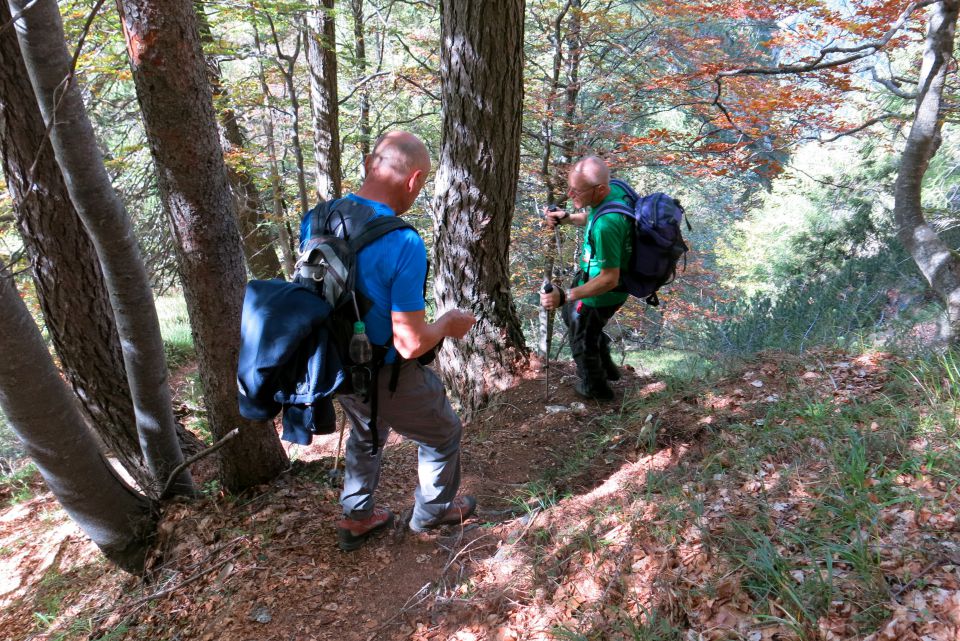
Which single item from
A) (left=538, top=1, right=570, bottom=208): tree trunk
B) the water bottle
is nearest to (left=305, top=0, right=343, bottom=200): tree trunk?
(left=538, top=1, right=570, bottom=208): tree trunk

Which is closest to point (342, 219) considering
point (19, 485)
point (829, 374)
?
point (829, 374)

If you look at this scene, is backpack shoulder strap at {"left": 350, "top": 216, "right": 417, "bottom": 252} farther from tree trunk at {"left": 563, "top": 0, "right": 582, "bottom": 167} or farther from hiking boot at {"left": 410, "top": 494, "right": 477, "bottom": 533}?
tree trunk at {"left": 563, "top": 0, "right": 582, "bottom": 167}

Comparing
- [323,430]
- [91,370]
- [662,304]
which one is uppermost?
[323,430]

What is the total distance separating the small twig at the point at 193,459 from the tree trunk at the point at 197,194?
195 millimetres

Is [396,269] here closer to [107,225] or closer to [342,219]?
[342,219]

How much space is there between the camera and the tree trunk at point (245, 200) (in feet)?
25.1

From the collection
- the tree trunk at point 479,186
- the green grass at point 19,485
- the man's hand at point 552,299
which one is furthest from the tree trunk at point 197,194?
the green grass at point 19,485

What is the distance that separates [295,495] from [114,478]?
3.30 feet

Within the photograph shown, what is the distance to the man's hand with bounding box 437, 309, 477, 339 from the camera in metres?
2.41

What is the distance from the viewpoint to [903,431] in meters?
2.61

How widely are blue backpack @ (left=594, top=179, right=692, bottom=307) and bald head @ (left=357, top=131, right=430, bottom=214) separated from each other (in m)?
1.65

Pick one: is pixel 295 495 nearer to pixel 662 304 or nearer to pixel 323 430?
pixel 323 430

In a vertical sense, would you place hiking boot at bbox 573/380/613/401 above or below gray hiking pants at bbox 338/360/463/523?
below

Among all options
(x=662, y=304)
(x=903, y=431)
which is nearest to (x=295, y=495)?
(x=903, y=431)
